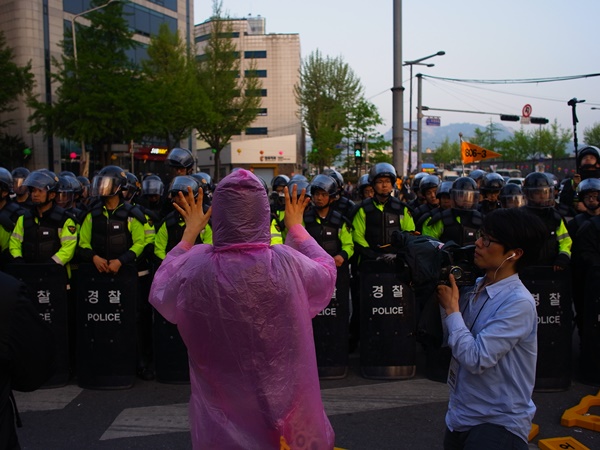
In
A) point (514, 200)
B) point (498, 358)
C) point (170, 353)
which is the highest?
point (514, 200)

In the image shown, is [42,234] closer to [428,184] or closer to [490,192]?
[428,184]

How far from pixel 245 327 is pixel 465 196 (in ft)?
16.8

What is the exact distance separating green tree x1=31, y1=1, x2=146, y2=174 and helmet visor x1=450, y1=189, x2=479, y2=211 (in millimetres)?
23818

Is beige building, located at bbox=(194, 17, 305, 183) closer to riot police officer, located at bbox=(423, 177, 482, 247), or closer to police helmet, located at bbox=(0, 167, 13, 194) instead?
police helmet, located at bbox=(0, 167, 13, 194)

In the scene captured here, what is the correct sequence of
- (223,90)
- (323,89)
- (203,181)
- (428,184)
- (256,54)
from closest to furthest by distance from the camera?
1. (428,184)
2. (203,181)
3. (223,90)
4. (323,89)
5. (256,54)

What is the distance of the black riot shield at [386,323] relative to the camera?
6227 mm

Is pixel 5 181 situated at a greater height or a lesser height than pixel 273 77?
lesser

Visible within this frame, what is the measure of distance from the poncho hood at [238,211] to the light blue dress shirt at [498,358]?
3.14ft

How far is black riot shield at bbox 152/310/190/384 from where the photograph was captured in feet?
20.3

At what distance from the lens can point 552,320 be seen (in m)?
5.83

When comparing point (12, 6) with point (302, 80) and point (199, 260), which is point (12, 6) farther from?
point (199, 260)

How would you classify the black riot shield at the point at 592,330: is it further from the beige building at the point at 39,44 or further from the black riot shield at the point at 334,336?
Result: the beige building at the point at 39,44

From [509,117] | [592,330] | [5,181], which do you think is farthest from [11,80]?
[592,330]

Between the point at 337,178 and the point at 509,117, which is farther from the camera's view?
the point at 509,117
